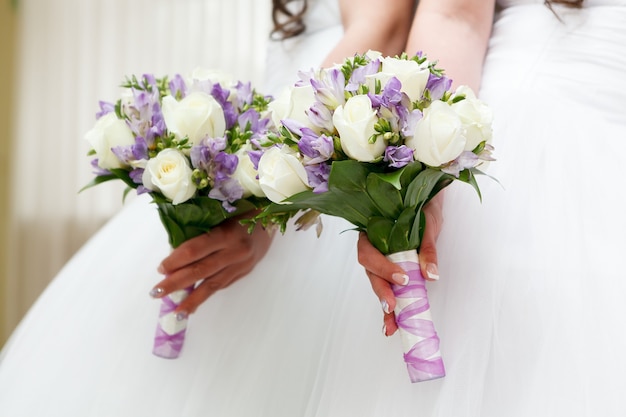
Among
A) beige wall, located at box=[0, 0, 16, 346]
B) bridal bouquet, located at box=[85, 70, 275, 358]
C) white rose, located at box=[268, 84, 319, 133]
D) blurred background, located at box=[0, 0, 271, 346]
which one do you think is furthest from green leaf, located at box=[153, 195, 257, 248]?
beige wall, located at box=[0, 0, 16, 346]

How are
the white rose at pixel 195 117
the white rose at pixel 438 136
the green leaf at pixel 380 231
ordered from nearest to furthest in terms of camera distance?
the white rose at pixel 438 136 < the green leaf at pixel 380 231 < the white rose at pixel 195 117

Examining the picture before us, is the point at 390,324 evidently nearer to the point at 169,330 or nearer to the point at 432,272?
the point at 432,272

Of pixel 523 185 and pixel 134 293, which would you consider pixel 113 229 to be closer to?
pixel 134 293

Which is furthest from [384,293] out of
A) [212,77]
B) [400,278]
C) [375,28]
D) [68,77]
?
[68,77]

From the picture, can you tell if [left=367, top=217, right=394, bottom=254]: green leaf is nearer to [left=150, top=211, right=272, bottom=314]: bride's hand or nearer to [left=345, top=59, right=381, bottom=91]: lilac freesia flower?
[left=345, top=59, right=381, bottom=91]: lilac freesia flower

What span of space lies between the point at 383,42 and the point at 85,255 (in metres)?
0.67

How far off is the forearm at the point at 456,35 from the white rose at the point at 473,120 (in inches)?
10.2

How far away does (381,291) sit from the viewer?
2.51 feet

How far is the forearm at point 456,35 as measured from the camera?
3.27 feet

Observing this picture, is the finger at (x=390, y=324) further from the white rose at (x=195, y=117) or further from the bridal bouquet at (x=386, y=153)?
the white rose at (x=195, y=117)

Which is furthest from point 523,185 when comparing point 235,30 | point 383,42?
point 235,30

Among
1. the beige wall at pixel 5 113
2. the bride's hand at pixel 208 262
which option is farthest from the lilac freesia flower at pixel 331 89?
the beige wall at pixel 5 113

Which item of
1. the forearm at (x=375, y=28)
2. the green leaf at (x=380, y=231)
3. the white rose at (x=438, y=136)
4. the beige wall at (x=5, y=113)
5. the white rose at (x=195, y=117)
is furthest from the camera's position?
the beige wall at (x=5, y=113)

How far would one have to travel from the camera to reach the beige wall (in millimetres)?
2654
